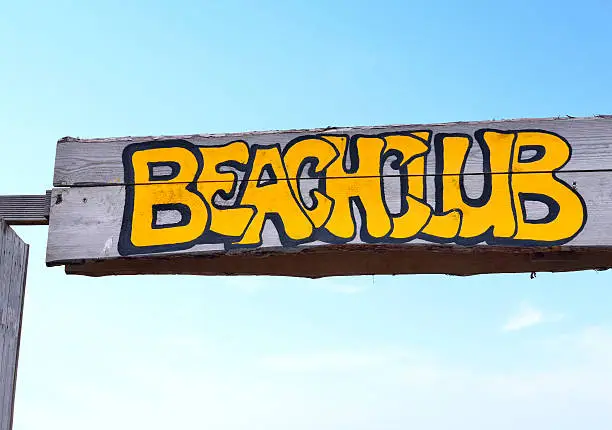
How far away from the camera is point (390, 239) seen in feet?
15.4

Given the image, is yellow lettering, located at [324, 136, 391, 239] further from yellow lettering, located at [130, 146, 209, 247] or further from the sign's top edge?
yellow lettering, located at [130, 146, 209, 247]

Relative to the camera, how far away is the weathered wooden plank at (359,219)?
4664 millimetres

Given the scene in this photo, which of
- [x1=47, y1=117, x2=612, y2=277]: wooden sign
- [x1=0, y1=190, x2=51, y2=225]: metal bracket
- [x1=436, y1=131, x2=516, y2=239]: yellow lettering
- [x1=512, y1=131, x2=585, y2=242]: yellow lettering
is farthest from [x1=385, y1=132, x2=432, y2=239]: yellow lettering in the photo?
[x1=0, y1=190, x2=51, y2=225]: metal bracket

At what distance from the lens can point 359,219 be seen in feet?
15.5

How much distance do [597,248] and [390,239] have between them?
118 centimetres

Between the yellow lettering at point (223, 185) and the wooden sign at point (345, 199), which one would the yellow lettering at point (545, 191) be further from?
the yellow lettering at point (223, 185)

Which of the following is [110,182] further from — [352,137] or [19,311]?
[352,137]

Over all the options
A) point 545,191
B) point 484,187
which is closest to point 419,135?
point 484,187

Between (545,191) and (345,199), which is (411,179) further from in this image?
(545,191)

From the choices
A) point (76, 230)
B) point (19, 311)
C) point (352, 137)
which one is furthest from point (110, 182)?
point (352, 137)

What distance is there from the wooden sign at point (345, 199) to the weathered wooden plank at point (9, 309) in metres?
0.27

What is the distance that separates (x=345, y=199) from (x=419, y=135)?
0.60 meters

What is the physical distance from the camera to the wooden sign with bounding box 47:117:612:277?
468 centimetres

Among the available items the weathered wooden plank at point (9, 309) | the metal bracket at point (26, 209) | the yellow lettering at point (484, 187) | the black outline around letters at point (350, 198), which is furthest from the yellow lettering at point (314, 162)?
the weathered wooden plank at point (9, 309)
